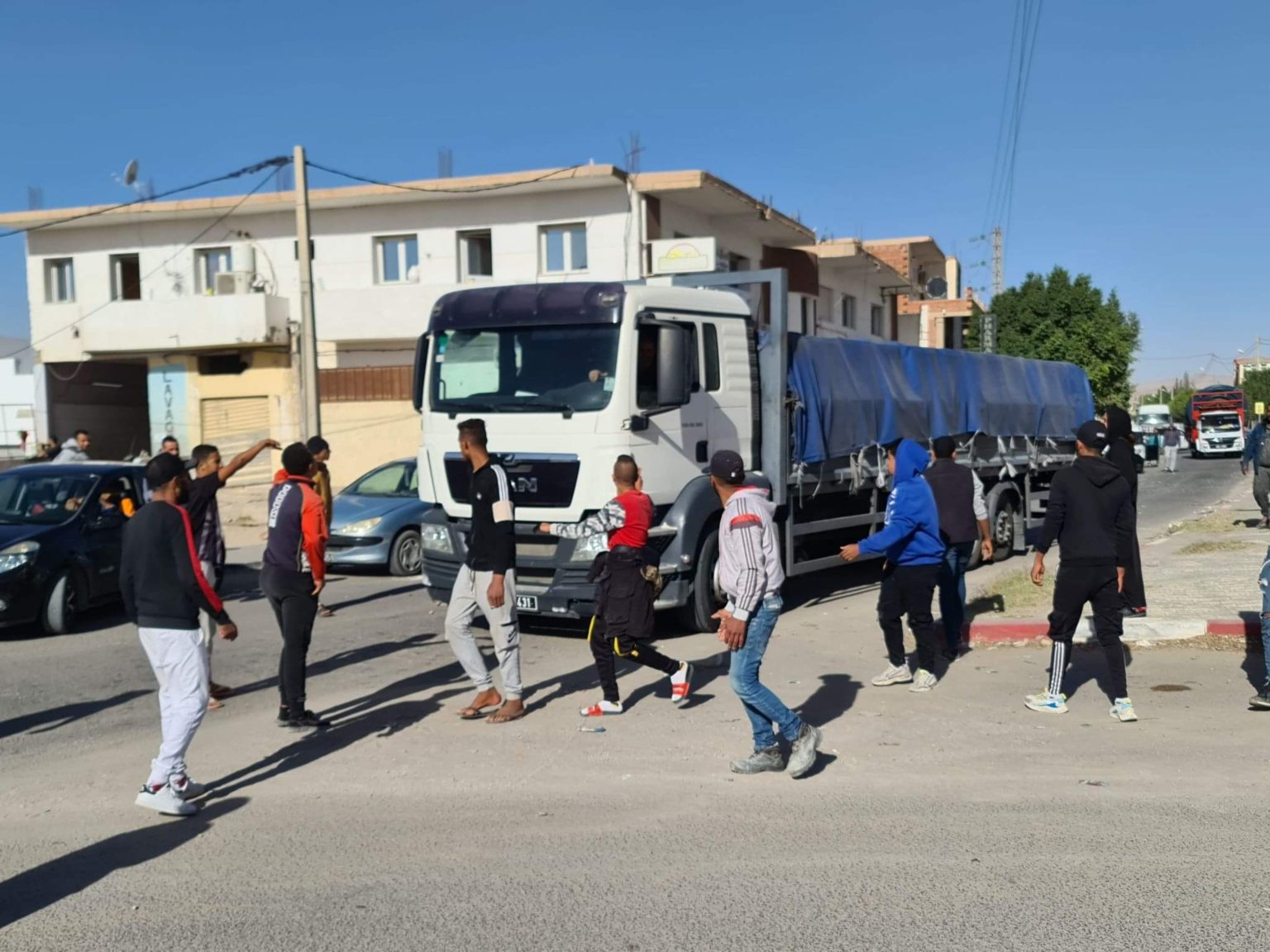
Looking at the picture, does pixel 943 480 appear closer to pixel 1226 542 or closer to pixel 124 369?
pixel 1226 542

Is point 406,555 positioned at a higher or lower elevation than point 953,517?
lower

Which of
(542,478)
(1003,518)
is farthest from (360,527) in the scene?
(1003,518)

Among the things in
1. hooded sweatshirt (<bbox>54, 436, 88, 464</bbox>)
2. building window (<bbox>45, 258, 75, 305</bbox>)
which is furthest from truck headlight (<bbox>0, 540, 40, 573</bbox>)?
building window (<bbox>45, 258, 75, 305</bbox>)

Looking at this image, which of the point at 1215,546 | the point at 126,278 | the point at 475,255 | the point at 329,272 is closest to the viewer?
the point at 1215,546

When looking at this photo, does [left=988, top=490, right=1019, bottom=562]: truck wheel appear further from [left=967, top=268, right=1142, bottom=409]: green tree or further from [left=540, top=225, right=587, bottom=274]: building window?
[left=967, top=268, right=1142, bottom=409]: green tree

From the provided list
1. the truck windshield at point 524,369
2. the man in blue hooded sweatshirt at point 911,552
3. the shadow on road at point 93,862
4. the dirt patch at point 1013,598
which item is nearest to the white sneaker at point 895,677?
the man in blue hooded sweatshirt at point 911,552

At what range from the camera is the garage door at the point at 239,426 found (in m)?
28.8

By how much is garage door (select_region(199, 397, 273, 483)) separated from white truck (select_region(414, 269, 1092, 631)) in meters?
19.4

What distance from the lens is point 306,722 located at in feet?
23.3

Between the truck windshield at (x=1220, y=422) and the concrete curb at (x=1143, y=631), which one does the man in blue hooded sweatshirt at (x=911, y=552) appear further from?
the truck windshield at (x=1220, y=422)

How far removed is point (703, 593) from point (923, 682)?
2514mm

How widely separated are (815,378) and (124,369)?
26857 millimetres

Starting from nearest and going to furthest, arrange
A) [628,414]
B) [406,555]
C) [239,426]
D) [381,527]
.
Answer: [628,414]
[381,527]
[406,555]
[239,426]

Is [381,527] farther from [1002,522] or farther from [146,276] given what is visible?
[146,276]
